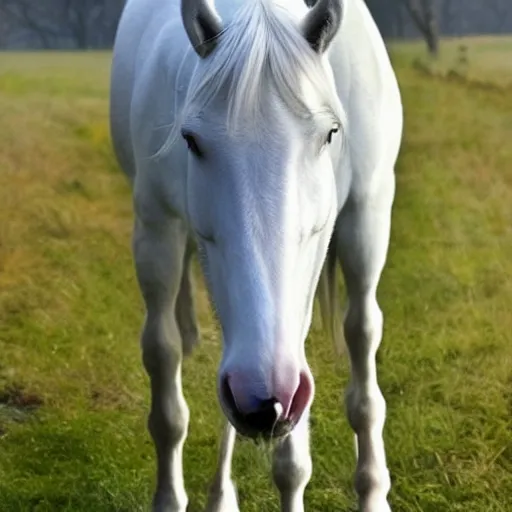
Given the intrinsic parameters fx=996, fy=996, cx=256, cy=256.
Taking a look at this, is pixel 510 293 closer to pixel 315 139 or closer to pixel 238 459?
pixel 238 459

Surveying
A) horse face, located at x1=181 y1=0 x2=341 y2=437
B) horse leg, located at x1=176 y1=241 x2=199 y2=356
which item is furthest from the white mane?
horse leg, located at x1=176 y1=241 x2=199 y2=356

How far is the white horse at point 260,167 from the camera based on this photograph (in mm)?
1085

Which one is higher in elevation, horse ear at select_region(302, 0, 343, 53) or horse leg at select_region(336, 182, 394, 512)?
horse ear at select_region(302, 0, 343, 53)

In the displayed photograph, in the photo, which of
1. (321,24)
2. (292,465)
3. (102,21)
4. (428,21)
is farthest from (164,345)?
(428,21)

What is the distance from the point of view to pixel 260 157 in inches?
43.4

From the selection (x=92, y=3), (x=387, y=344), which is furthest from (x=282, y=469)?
(x=92, y=3)

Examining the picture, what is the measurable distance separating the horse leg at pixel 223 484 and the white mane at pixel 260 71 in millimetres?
876

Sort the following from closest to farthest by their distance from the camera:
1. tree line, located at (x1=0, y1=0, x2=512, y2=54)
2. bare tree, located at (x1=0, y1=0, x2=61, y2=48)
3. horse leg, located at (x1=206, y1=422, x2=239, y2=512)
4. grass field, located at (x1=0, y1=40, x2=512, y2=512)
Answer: horse leg, located at (x1=206, y1=422, x2=239, y2=512)
grass field, located at (x1=0, y1=40, x2=512, y2=512)
tree line, located at (x1=0, y1=0, x2=512, y2=54)
bare tree, located at (x1=0, y1=0, x2=61, y2=48)

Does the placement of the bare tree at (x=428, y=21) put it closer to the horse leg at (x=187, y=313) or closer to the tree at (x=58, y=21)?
the tree at (x=58, y=21)

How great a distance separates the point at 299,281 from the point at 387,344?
1.38 m

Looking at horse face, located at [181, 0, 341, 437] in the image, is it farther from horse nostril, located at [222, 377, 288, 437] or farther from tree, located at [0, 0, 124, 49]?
tree, located at [0, 0, 124, 49]

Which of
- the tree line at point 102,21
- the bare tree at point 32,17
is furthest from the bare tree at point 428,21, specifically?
the bare tree at point 32,17

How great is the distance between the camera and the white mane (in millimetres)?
1113

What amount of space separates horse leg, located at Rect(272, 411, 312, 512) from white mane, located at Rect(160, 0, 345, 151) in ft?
2.13
